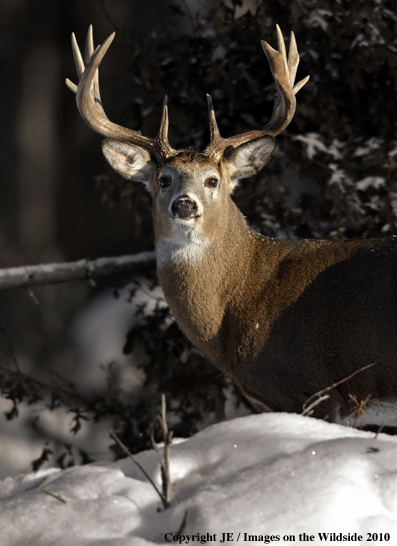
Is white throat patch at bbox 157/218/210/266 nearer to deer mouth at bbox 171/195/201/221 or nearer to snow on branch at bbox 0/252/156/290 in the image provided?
deer mouth at bbox 171/195/201/221

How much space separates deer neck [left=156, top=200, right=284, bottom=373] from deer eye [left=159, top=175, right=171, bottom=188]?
34cm

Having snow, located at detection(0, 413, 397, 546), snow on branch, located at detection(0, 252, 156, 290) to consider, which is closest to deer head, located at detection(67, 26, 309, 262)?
snow, located at detection(0, 413, 397, 546)

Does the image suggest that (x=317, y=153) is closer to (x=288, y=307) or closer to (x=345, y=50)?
(x=345, y=50)

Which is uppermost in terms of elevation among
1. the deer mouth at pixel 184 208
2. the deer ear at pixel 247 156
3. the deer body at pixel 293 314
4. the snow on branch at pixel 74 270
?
the deer ear at pixel 247 156

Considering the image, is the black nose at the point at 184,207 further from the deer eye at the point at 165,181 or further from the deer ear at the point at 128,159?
the deer ear at the point at 128,159

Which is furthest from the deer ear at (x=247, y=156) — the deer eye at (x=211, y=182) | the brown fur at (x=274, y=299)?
the deer eye at (x=211, y=182)

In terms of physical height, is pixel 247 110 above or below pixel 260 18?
below

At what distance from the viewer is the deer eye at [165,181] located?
399 cm

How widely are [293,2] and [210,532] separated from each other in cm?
481

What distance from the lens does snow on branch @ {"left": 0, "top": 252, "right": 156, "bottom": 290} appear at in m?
6.39

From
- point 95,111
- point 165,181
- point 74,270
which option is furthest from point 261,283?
point 74,270

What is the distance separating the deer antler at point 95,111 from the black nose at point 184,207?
60 centimetres

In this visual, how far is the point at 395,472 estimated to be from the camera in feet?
5.89

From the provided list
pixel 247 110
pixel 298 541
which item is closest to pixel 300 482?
pixel 298 541
